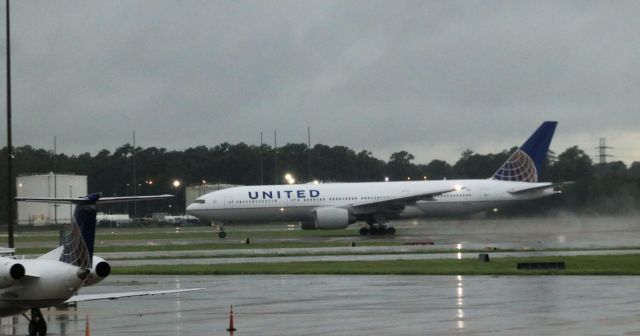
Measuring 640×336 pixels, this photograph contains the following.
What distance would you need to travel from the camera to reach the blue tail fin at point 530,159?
87562 millimetres

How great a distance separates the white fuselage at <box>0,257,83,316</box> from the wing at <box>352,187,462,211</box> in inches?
2314

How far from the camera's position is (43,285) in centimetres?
2392

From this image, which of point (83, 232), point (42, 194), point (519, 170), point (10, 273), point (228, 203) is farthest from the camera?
point (42, 194)

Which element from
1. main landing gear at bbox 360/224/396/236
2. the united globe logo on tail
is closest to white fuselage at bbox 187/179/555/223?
main landing gear at bbox 360/224/396/236

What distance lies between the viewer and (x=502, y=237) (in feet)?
241

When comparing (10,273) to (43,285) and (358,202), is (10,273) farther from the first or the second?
(358,202)

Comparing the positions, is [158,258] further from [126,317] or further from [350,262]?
[126,317]

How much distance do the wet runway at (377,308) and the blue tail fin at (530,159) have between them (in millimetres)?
47512

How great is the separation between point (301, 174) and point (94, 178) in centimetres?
3422

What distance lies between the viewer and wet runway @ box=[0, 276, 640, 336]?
25031 millimetres

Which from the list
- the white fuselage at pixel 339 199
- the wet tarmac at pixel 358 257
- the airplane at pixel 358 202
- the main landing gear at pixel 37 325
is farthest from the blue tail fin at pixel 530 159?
the main landing gear at pixel 37 325

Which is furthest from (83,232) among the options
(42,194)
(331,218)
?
(42,194)

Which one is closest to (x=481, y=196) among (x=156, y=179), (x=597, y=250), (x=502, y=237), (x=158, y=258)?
(x=502, y=237)

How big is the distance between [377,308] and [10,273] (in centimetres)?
1050
